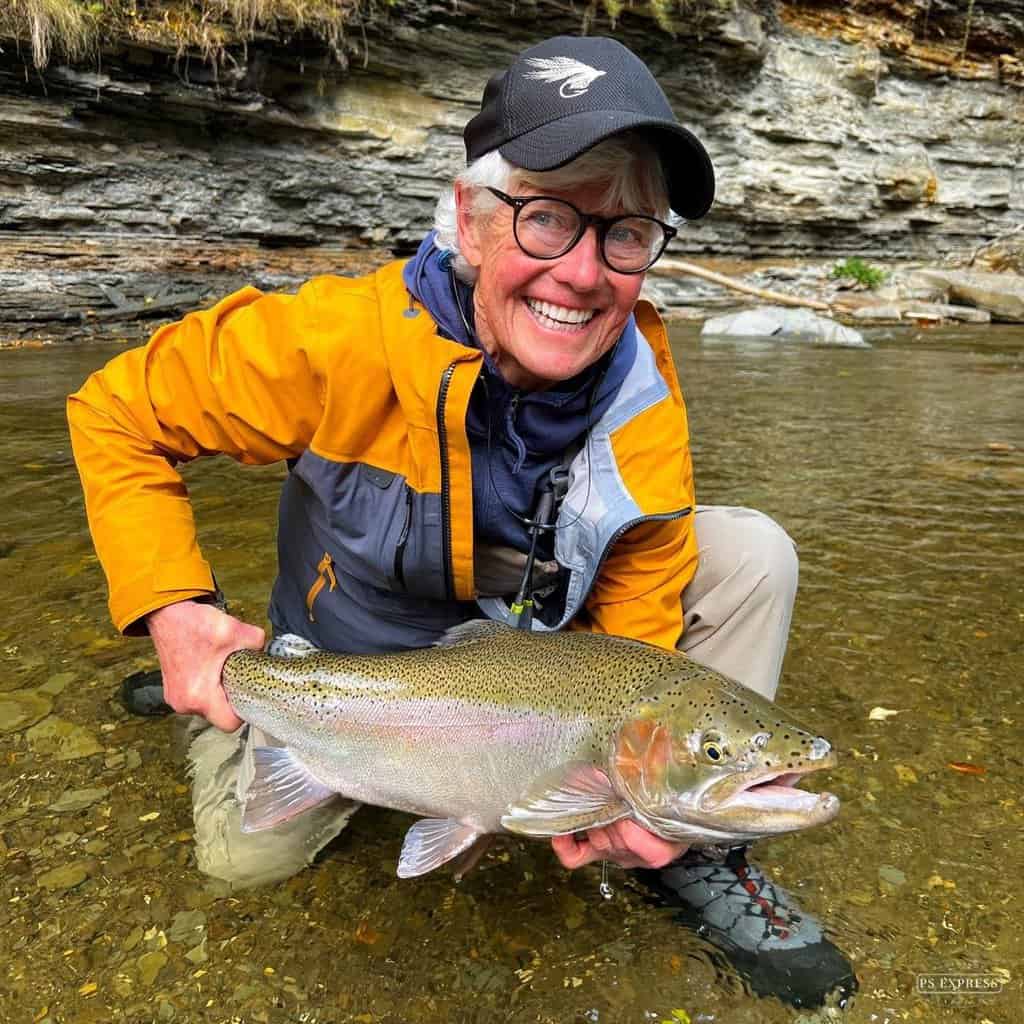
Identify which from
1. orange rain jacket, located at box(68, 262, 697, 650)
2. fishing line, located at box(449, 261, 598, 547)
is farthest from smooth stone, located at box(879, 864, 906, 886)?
fishing line, located at box(449, 261, 598, 547)

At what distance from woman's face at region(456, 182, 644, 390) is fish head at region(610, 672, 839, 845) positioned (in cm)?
87

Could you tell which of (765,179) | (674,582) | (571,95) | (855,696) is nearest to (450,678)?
(674,582)

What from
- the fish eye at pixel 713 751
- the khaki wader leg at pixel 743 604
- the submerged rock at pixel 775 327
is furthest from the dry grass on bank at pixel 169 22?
the fish eye at pixel 713 751

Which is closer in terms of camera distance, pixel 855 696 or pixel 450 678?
pixel 450 678

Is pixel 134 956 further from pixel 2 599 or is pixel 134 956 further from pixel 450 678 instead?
pixel 2 599

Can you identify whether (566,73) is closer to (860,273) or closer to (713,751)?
(713,751)

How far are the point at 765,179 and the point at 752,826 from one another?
2125 cm

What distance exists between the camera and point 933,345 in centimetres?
1314

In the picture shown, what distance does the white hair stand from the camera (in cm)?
202

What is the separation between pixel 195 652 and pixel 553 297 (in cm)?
122

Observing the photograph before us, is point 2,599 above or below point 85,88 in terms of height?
below

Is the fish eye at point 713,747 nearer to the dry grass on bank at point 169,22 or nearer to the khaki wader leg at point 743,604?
the khaki wader leg at point 743,604

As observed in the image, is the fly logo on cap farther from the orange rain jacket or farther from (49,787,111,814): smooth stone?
(49,787,111,814): smooth stone

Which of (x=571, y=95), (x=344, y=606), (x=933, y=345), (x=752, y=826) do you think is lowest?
(x=933, y=345)
